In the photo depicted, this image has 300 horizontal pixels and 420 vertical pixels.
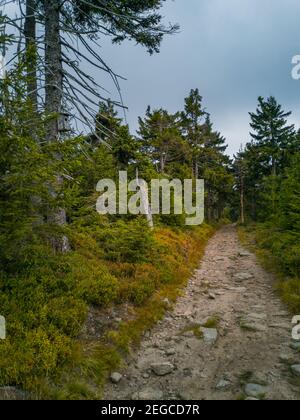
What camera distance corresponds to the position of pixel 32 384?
4.06m

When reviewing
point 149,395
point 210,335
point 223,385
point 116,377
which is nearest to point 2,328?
point 116,377

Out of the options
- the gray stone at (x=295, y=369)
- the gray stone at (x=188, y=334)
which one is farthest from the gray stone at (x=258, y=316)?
the gray stone at (x=295, y=369)

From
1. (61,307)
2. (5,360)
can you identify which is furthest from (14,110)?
(5,360)

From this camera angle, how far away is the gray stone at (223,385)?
4.45m

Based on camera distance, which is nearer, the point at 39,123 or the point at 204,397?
the point at 204,397

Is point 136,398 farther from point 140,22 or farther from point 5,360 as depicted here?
point 140,22

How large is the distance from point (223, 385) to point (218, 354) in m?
1.02

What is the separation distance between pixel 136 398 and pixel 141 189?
13282 millimetres

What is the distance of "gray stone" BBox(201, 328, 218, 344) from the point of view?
6071 millimetres

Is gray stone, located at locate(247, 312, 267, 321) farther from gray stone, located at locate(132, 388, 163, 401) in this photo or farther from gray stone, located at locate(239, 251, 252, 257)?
gray stone, located at locate(239, 251, 252, 257)

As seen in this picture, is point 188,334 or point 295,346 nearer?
point 295,346

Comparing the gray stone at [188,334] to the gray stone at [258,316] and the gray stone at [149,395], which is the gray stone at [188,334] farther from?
the gray stone at [149,395]

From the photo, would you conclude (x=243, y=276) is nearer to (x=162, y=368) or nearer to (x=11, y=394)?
(x=162, y=368)

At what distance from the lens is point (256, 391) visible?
4.25 metres
